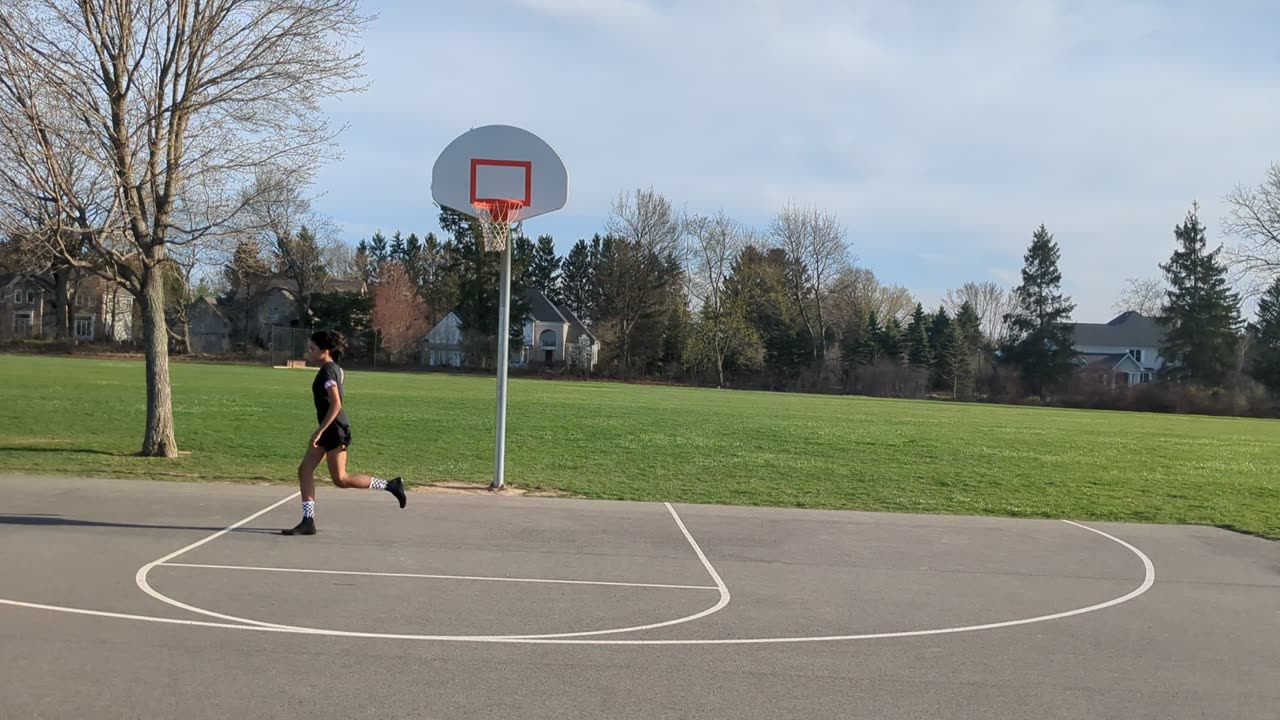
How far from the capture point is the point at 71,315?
82188mm

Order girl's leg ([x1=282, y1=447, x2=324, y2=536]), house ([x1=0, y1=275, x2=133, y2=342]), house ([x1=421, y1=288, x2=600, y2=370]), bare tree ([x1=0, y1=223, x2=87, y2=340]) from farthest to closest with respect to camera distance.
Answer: house ([x1=421, y1=288, x2=600, y2=370]), house ([x1=0, y1=275, x2=133, y2=342]), bare tree ([x1=0, y1=223, x2=87, y2=340]), girl's leg ([x1=282, y1=447, x2=324, y2=536])

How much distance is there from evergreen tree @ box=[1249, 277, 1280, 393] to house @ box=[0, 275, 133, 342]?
85661mm

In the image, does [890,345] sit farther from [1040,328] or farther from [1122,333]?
[1122,333]

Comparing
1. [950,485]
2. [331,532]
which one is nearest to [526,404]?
[950,485]

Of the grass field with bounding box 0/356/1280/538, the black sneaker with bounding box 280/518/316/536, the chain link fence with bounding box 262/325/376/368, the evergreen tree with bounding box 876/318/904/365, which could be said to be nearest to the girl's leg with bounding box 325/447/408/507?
the black sneaker with bounding box 280/518/316/536

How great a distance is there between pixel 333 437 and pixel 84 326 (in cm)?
10163

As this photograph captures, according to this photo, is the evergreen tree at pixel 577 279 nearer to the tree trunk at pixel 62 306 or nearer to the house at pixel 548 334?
the house at pixel 548 334

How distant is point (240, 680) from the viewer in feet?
17.7

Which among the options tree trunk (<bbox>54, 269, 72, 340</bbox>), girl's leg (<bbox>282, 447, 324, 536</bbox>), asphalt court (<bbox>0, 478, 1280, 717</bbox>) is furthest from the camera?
tree trunk (<bbox>54, 269, 72, 340</bbox>)

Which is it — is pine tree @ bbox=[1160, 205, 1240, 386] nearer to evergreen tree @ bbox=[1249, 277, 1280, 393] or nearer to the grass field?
evergreen tree @ bbox=[1249, 277, 1280, 393]

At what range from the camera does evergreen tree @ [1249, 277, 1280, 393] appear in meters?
67.3

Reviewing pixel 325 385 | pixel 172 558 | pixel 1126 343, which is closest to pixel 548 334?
pixel 1126 343

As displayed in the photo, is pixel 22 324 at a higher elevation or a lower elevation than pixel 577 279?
lower

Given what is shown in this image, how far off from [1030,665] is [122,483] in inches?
448
